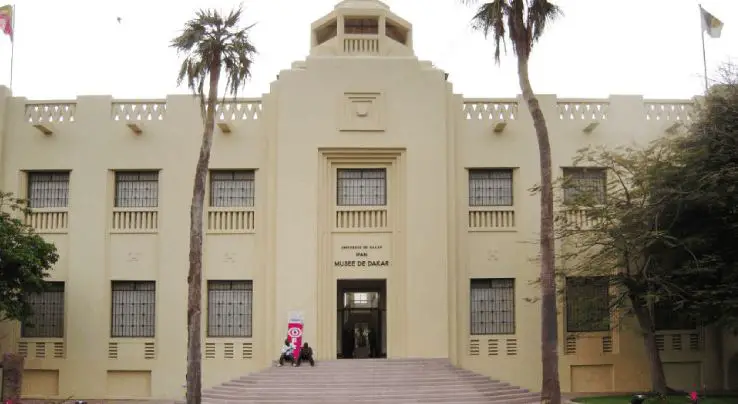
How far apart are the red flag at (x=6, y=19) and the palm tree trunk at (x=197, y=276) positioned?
10.5m

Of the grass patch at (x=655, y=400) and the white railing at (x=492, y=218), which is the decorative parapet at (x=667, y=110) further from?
the grass patch at (x=655, y=400)

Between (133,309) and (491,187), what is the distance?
1292 centimetres

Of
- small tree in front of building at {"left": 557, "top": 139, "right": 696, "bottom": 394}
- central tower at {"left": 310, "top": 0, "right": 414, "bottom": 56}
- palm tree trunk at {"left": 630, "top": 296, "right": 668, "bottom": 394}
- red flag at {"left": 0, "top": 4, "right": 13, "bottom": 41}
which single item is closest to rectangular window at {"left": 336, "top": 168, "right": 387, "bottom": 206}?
central tower at {"left": 310, "top": 0, "right": 414, "bottom": 56}

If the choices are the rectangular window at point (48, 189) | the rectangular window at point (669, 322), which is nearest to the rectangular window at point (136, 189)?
the rectangular window at point (48, 189)

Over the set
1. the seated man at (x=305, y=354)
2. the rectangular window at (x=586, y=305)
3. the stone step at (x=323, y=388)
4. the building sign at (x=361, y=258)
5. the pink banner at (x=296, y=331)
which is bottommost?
the stone step at (x=323, y=388)

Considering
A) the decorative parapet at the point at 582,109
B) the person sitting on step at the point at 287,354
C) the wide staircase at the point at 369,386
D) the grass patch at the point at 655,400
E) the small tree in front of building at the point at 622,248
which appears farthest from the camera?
the decorative parapet at the point at 582,109

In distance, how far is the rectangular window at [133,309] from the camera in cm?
2894

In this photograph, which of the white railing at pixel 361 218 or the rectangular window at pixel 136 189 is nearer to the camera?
the white railing at pixel 361 218

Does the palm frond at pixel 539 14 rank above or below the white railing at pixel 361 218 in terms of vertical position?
above

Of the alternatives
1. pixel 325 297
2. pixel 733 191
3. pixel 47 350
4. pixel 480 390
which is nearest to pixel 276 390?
pixel 325 297

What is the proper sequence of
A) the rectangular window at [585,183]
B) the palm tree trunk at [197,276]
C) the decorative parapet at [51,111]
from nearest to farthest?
the palm tree trunk at [197,276]
the rectangular window at [585,183]
the decorative parapet at [51,111]

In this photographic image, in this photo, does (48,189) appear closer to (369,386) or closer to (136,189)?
A: (136,189)

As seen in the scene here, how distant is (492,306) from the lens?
29.2m

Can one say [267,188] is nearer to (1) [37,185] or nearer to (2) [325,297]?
(2) [325,297]
